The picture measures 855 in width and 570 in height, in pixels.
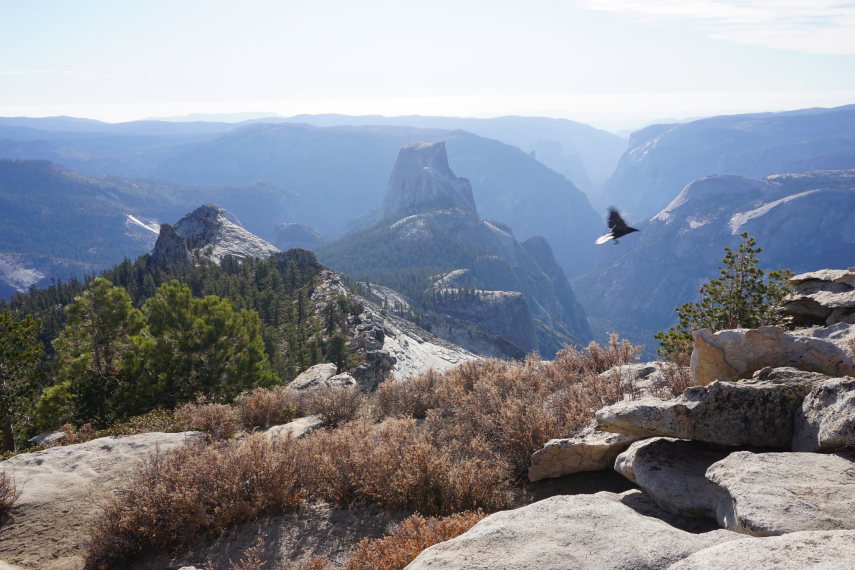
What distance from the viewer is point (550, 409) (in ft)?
32.2

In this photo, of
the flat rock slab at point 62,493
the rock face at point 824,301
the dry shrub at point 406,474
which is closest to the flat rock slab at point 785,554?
the dry shrub at point 406,474

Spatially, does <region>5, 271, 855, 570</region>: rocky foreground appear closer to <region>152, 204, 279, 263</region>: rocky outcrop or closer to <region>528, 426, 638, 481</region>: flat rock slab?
<region>528, 426, 638, 481</region>: flat rock slab

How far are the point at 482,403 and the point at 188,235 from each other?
5457 inches

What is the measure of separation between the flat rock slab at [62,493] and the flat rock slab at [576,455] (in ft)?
22.0

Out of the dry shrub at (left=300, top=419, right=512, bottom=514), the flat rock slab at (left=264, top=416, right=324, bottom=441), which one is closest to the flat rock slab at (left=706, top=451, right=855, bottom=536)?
the dry shrub at (left=300, top=419, right=512, bottom=514)

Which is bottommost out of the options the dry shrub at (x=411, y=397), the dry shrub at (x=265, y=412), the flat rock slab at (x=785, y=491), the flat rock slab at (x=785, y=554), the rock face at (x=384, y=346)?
the rock face at (x=384, y=346)

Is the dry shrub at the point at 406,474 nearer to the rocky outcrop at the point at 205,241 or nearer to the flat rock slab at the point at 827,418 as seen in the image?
the flat rock slab at the point at 827,418

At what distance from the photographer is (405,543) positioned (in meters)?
5.97

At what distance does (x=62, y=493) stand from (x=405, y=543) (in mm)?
7745

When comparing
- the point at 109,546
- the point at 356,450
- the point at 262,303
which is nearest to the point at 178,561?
the point at 109,546

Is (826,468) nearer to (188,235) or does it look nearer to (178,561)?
(178,561)

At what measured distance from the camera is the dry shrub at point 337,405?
13070mm

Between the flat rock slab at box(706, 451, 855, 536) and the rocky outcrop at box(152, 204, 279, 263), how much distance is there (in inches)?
4407

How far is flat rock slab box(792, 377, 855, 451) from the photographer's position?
5.26 metres
